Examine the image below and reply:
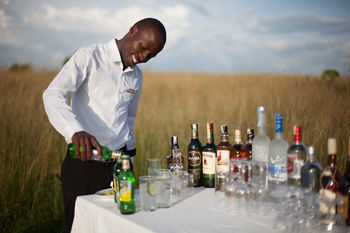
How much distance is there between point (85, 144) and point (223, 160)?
0.66m

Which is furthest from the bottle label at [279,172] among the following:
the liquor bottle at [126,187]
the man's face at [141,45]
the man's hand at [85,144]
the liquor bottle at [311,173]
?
the man's face at [141,45]

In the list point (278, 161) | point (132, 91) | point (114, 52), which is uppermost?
point (114, 52)

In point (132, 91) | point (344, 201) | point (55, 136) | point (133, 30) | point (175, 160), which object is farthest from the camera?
point (55, 136)

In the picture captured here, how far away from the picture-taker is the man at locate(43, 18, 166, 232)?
6.23 feet

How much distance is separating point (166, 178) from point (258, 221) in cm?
41

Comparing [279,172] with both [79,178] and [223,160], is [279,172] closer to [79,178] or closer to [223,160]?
[223,160]

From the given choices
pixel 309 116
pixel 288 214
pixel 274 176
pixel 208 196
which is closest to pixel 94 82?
pixel 208 196

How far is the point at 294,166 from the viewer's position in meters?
1.37

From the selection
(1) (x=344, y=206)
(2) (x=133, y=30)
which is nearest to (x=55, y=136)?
(2) (x=133, y=30)

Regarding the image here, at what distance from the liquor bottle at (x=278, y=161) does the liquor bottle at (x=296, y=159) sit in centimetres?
3

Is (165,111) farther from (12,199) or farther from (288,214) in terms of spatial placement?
(288,214)

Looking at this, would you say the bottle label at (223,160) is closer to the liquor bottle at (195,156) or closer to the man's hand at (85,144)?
the liquor bottle at (195,156)

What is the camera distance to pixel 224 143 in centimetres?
170

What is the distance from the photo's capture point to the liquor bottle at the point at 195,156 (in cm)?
176
